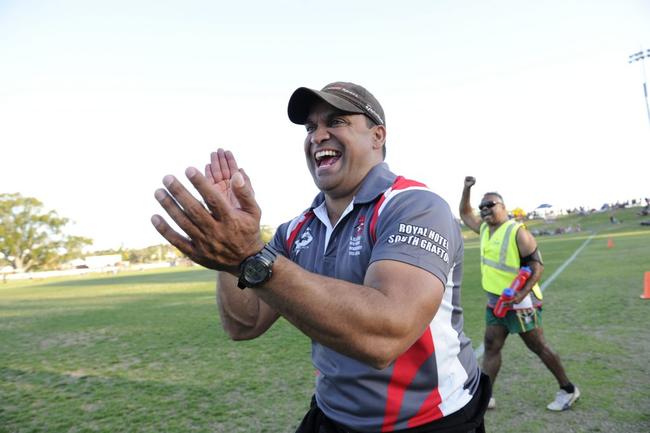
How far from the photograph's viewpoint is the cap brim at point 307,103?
7.34 ft

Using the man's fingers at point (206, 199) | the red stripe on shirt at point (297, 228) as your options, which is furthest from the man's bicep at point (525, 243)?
the man's fingers at point (206, 199)

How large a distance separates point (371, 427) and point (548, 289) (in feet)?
43.5

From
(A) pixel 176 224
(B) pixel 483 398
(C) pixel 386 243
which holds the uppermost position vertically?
(A) pixel 176 224

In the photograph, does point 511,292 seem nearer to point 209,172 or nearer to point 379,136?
point 379,136

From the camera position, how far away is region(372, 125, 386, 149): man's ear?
249 centimetres

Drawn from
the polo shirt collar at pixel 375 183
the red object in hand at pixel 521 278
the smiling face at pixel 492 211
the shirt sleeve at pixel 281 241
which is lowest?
the red object in hand at pixel 521 278

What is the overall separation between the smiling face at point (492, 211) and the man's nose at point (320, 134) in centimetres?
401

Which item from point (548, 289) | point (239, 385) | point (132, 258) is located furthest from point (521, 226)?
point (132, 258)

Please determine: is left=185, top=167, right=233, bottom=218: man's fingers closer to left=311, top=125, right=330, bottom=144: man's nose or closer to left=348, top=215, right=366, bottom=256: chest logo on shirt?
left=348, top=215, right=366, bottom=256: chest logo on shirt

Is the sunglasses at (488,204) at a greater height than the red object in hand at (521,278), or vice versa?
the sunglasses at (488,204)

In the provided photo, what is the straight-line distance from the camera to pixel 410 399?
6.36ft

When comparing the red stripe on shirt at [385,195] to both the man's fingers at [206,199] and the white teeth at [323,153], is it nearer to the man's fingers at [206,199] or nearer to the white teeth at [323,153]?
the white teeth at [323,153]

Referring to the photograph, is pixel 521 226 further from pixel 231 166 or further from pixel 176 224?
pixel 176 224

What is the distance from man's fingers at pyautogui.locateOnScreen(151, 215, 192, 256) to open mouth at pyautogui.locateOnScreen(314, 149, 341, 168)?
1075mm
